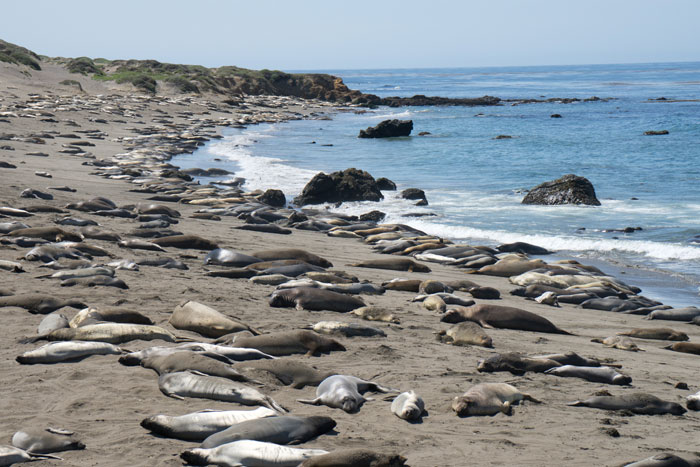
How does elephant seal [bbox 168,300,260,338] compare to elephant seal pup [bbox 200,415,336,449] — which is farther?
elephant seal [bbox 168,300,260,338]

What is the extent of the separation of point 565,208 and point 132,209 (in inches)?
382

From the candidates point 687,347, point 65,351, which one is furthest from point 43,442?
point 687,347

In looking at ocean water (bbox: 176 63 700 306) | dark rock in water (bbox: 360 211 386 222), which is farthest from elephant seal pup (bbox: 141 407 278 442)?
dark rock in water (bbox: 360 211 386 222)

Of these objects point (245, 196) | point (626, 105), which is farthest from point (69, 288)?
point (626, 105)

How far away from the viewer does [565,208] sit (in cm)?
1656

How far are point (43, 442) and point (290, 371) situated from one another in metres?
1.63

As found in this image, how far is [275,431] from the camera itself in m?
3.40

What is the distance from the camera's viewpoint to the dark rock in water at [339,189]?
1741 centimetres

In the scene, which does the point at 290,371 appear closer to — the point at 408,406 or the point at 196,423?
the point at 408,406

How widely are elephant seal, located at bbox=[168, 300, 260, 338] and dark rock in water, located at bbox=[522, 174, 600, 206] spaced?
42.6 feet

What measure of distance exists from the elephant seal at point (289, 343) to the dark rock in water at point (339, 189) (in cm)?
1208

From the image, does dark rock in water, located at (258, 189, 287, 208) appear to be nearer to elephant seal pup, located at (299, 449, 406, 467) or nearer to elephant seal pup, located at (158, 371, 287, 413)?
elephant seal pup, located at (158, 371, 287, 413)

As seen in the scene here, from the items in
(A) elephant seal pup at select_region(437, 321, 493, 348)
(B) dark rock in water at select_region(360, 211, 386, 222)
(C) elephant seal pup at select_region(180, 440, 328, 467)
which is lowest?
(B) dark rock in water at select_region(360, 211, 386, 222)

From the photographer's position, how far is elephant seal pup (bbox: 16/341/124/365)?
15.0 feet
